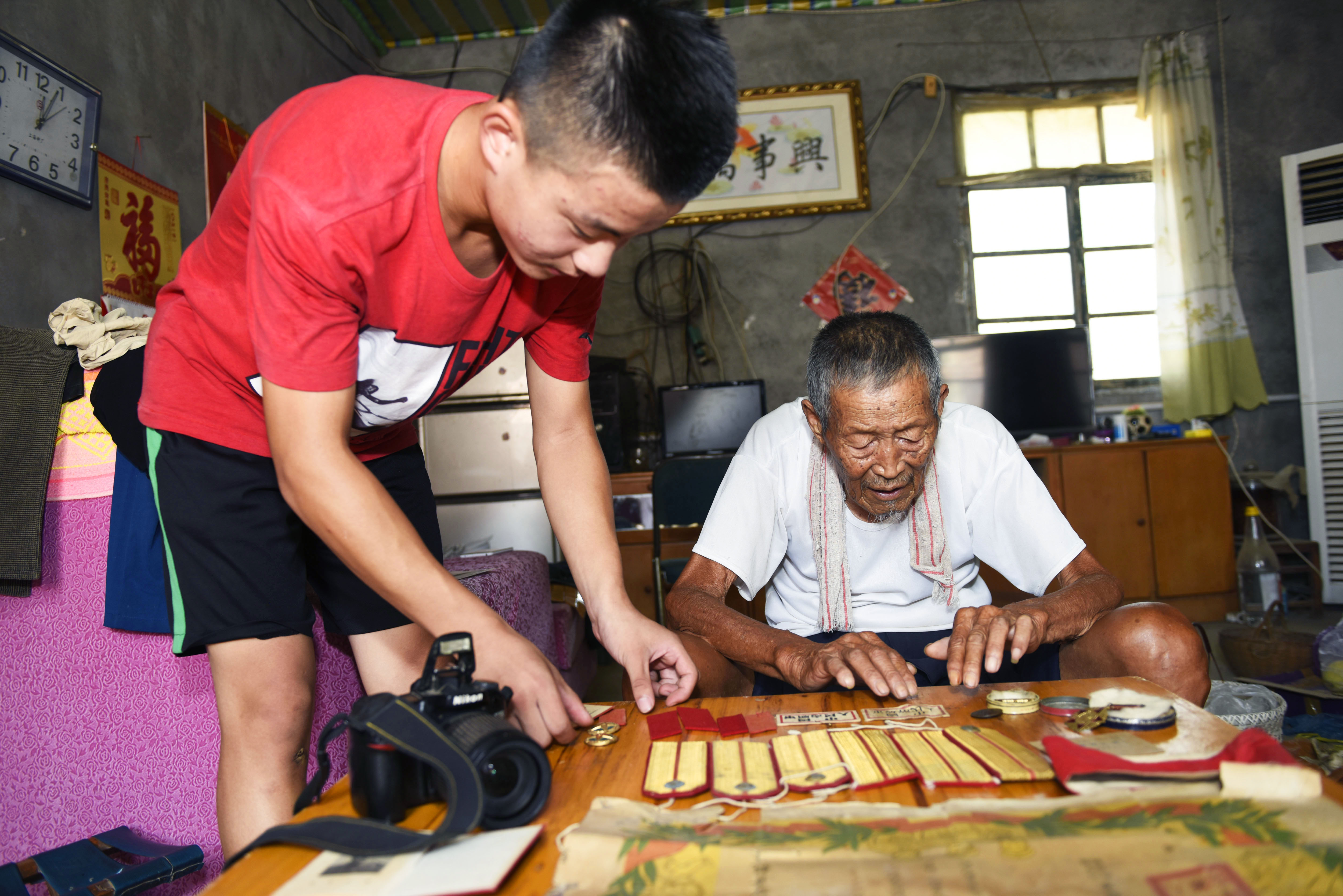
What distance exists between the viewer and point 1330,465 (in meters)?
4.30

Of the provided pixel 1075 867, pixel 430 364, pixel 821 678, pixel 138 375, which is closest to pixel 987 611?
pixel 821 678

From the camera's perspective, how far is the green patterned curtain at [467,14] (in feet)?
15.4

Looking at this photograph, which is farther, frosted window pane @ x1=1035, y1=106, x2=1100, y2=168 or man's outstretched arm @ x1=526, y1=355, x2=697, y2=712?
frosted window pane @ x1=1035, y1=106, x2=1100, y2=168

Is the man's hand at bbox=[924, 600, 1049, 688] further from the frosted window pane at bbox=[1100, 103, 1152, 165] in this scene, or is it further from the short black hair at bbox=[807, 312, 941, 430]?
the frosted window pane at bbox=[1100, 103, 1152, 165]

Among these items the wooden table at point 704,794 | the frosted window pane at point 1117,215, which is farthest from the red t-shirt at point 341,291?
the frosted window pane at point 1117,215

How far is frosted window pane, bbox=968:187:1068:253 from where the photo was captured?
4977mm

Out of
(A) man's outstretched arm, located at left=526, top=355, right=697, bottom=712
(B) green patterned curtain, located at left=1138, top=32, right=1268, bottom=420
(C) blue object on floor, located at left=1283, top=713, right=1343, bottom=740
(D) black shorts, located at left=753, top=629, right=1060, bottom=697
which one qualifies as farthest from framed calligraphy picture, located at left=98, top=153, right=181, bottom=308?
(B) green patterned curtain, located at left=1138, top=32, right=1268, bottom=420

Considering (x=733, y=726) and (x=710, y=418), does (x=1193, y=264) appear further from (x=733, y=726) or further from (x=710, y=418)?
(x=733, y=726)

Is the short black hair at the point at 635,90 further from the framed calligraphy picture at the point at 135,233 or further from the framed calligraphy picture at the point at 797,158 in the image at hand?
the framed calligraphy picture at the point at 797,158

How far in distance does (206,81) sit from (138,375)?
241cm

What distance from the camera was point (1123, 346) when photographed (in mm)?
4969

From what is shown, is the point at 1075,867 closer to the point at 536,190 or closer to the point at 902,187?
the point at 536,190

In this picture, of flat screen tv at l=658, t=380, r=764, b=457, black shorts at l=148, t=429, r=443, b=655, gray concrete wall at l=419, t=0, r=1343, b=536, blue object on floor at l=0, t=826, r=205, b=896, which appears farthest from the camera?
gray concrete wall at l=419, t=0, r=1343, b=536

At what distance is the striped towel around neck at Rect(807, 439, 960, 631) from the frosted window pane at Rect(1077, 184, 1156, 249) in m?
4.06
